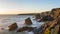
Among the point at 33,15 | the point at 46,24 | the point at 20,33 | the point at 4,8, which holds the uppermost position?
the point at 4,8

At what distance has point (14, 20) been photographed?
206 cm

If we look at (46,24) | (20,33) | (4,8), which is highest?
(4,8)

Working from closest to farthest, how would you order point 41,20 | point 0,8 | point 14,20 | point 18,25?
point 0,8 → point 41,20 → point 14,20 → point 18,25

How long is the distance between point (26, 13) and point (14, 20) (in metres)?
0.26

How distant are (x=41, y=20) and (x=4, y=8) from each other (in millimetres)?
508

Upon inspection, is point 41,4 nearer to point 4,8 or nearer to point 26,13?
point 26,13

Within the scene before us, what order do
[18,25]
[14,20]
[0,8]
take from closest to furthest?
[0,8], [14,20], [18,25]

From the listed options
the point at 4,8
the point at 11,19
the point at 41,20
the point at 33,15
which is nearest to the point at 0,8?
the point at 4,8

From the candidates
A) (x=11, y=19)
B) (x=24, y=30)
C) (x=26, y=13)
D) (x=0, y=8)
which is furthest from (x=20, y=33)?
(x=0, y=8)

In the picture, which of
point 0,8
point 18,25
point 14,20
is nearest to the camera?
point 0,8

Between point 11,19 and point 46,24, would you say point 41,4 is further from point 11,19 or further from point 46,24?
point 11,19

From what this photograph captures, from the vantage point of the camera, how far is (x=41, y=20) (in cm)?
192

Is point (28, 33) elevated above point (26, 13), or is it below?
below

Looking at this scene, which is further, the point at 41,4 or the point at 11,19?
the point at 11,19
